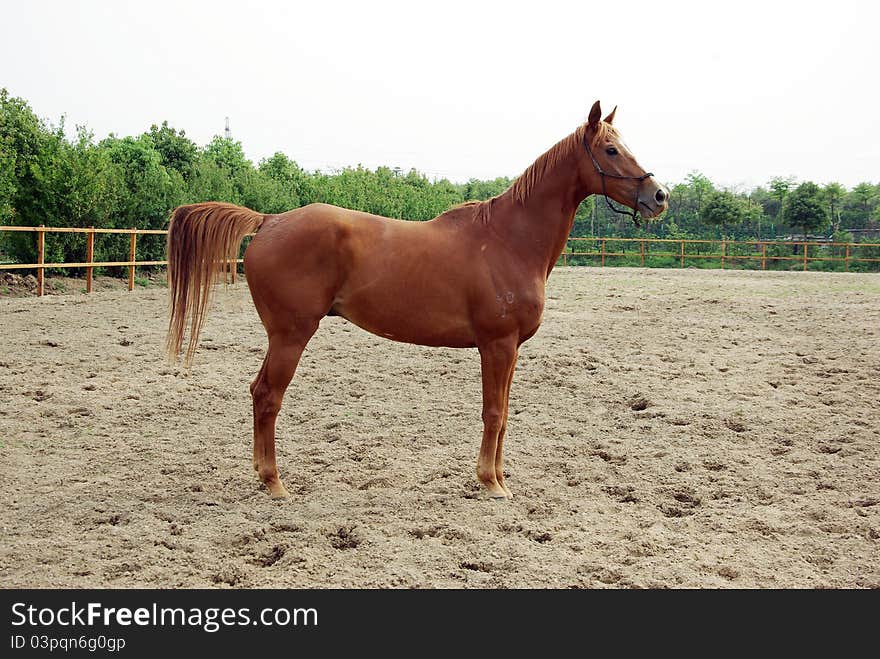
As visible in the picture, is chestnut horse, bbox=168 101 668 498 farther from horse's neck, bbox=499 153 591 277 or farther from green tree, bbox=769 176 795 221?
green tree, bbox=769 176 795 221

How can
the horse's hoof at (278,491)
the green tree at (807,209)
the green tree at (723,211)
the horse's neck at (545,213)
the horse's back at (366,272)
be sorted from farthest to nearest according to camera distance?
1. the green tree at (723,211)
2. the green tree at (807,209)
3. the horse's neck at (545,213)
4. the horse's hoof at (278,491)
5. the horse's back at (366,272)

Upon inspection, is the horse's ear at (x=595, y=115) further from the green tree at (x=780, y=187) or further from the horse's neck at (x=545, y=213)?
the green tree at (x=780, y=187)

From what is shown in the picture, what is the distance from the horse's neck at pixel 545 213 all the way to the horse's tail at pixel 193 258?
1.55m

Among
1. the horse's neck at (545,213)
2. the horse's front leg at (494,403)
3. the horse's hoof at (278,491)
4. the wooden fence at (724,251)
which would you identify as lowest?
the horse's hoof at (278,491)

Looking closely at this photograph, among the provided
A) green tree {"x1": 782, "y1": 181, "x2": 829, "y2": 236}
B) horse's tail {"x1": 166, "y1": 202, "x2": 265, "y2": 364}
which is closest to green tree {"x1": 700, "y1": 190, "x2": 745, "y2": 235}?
green tree {"x1": 782, "y1": 181, "x2": 829, "y2": 236}

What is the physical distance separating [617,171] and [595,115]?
33 cm

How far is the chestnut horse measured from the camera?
3623 mm

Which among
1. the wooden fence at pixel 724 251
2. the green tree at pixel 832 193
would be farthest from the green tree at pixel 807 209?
the green tree at pixel 832 193

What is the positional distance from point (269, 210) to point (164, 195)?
126 inches

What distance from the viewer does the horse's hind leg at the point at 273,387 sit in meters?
3.62

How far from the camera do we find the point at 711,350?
7559mm

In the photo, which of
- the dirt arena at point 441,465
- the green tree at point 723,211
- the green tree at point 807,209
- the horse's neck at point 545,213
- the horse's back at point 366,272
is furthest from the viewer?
the green tree at point 723,211

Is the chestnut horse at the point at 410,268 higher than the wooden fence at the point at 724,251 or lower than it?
lower

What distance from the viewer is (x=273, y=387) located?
144 inches
